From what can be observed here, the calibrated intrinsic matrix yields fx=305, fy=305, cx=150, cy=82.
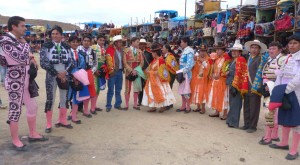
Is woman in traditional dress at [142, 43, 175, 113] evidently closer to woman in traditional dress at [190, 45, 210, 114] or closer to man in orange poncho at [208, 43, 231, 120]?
woman in traditional dress at [190, 45, 210, 114]

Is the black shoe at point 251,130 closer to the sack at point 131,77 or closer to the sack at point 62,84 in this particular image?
the sack at point 131,77

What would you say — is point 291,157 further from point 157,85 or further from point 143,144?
point 157,85

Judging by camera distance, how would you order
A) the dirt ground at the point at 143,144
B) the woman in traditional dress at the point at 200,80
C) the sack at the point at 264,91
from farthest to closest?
the woman in traditional dress at the point at 200,80 < the sack at the point at 264,91 < the dirt ground at the point at 143,144

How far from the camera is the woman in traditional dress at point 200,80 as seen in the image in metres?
7.02

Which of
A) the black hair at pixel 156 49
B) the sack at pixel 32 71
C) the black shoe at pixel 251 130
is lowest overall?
the black shoe at pixel 251 130

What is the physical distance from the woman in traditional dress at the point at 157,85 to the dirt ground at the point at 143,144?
0.55m

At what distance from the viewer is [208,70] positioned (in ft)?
22.9

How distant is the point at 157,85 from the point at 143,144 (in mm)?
2445

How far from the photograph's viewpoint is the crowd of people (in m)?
4.38

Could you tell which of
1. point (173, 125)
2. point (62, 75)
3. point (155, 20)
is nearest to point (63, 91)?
point (62, 75)

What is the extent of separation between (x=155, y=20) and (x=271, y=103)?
2407 centimetres

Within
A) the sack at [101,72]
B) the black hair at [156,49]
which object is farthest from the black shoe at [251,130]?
the sack at [101,72]

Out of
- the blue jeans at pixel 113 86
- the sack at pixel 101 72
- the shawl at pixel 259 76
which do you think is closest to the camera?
the shawl at pixel 259 76

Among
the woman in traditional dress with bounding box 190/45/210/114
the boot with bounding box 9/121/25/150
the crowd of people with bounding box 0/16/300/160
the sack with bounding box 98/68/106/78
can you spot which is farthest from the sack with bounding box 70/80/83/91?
the woman in traditional dress with bounding box 190/45/210/114
